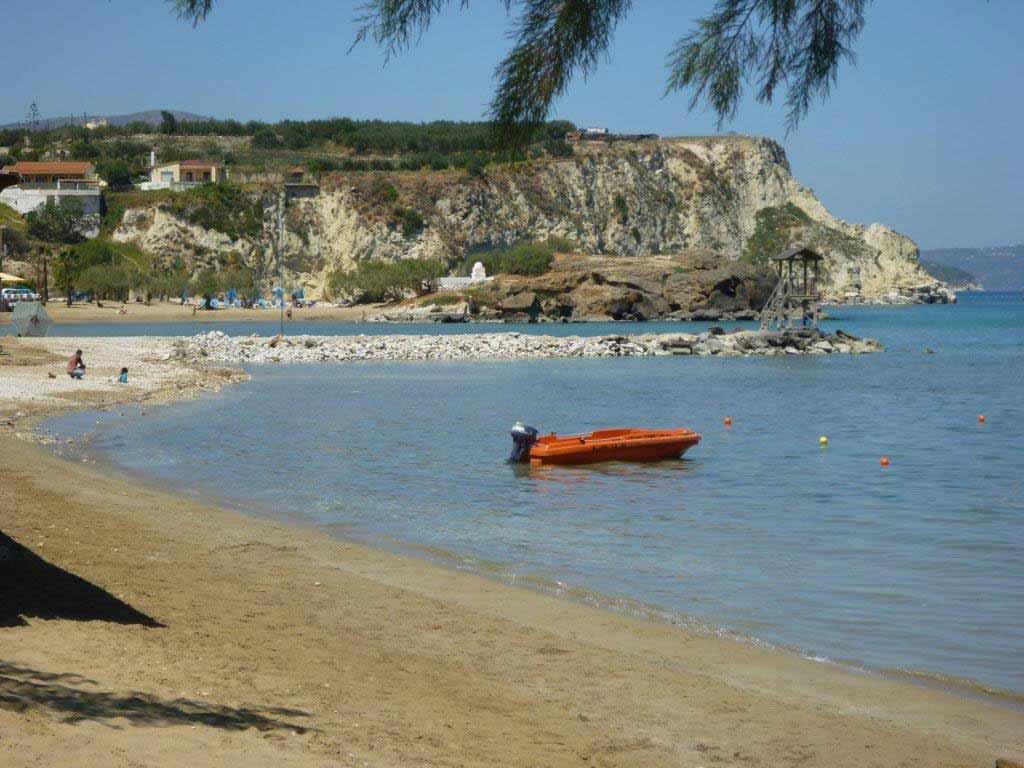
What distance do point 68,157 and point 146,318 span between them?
65171 millimetres

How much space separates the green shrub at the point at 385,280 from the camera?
107m

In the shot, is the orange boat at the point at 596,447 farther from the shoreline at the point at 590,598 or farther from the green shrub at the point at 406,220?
the green shrub at the point at 406,220

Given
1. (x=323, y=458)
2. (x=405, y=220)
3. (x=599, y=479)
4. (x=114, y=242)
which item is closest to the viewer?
(x=599, y=479)

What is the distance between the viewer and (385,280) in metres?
107

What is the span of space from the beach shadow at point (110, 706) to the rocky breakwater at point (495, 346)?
42393 millimetres

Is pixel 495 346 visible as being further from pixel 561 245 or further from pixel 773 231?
pixel 773 231

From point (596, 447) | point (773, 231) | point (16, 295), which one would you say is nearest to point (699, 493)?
point (596, 447)

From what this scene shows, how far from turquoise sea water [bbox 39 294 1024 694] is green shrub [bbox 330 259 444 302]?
225ft

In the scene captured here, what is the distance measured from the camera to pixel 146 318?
85.6m

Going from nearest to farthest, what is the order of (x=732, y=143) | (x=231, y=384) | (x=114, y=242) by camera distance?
1. (x=231, y=384)
2. (x=114, y=242)
3. (x=732, y=143)

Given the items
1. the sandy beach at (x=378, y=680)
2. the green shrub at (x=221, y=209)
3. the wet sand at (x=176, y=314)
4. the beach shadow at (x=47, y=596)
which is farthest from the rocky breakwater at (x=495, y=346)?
the green shrub at (x=221, y=209)

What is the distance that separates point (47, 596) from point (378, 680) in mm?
2574

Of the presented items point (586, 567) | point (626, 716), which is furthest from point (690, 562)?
point (626, 716)

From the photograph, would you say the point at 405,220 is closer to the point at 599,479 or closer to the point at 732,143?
the point at 732,143
